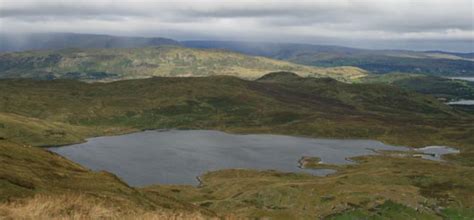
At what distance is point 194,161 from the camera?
19075cm

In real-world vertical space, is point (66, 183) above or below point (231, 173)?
above

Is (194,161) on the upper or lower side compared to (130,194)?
lower

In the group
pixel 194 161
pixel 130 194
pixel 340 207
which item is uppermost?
pixel 130 194

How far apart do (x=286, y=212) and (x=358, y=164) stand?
283ft

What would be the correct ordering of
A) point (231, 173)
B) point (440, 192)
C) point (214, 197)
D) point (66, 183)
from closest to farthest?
point (66, 183), point (440, 192), point (214, 197), point (231, 173)

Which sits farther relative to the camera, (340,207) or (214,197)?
(214,197)

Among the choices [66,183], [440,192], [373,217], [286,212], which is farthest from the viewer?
[440,192]

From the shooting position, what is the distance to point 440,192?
119938mm

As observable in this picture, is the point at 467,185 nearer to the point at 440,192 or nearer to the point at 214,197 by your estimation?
the point at 440,192

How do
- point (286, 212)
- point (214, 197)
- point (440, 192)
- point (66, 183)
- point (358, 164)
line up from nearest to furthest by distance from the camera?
point (66, 183) < point (286, 212) < point (440, 192) < point (214, 197) < point (358, 164)

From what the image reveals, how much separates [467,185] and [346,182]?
29.9 m

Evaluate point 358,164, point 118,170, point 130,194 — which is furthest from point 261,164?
point 130,194

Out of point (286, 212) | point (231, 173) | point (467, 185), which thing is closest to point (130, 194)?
point (286, 212)

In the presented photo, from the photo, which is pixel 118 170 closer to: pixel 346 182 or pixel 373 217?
pixel 346 182
